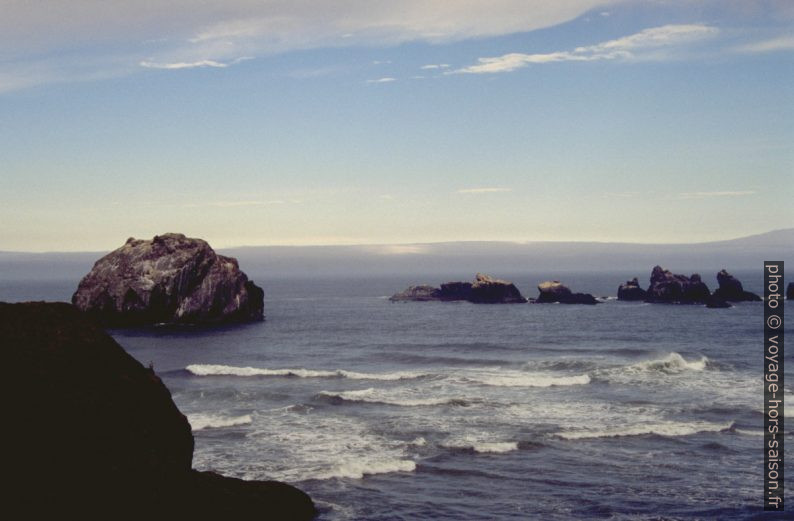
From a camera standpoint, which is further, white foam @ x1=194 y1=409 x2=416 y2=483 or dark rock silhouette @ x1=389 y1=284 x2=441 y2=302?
dark rock silhouette @ x1=389 y1=284 x2=441 y2=302

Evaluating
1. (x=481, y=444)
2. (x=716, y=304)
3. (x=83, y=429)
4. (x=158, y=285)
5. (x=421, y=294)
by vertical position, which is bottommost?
(x=481, y=444)

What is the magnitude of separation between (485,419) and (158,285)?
206 ft

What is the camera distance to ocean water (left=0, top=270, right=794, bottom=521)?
26.6 m

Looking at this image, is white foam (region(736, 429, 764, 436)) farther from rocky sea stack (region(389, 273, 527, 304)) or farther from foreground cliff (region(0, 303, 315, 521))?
rocky sea stack (region(389, 273, 527, 304))

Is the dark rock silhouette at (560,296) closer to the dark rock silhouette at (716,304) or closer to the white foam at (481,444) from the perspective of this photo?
the dark rock silhouette at (716,304)

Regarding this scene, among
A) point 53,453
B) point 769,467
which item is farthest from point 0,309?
point 769,467

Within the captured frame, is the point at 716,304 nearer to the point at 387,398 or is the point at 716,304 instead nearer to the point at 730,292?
the point at 730,292

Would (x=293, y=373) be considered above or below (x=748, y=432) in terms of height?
below

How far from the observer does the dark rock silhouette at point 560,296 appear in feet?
431

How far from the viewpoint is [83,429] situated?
1622cm

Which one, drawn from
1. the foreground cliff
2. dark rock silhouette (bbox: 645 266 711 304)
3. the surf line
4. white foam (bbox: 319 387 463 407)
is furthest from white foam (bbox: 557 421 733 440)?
dark rock silhouette (bbox: 645 266 711 304)

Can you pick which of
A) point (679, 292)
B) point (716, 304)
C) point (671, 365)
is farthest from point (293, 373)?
point (679, 292)

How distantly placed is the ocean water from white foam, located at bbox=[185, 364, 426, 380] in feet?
0.52

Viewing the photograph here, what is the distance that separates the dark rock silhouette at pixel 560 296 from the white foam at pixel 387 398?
89017 mm
